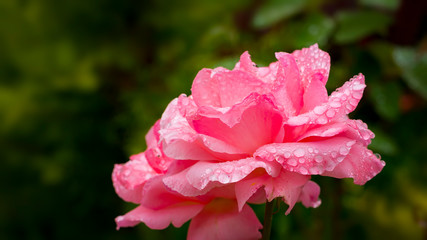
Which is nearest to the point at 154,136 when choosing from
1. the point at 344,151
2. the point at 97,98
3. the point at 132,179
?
the point at 132,179

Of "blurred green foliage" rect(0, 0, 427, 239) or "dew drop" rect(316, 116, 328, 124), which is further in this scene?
"blurred green foliage" rect(0, 0, 427, 239)

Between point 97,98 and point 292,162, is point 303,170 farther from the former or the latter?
→ point 97,98

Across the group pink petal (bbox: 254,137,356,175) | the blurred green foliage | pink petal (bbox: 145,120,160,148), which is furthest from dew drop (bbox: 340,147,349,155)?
the blurred green foliage

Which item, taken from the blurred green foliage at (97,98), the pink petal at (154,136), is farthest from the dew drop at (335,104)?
the blurred green foliage at (97,98)

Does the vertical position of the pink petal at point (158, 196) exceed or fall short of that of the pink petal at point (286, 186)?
it exceeds it

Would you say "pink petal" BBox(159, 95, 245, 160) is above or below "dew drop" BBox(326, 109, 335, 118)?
above

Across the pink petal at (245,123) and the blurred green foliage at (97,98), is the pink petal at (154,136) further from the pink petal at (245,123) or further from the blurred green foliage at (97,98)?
the blurred green foliage at (97,98)

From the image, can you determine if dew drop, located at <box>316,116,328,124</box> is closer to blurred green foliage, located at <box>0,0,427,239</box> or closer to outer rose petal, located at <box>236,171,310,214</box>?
outer rose petal, located at <box>236,171,310,214</box>

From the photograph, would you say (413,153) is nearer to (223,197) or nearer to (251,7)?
(223,197)
